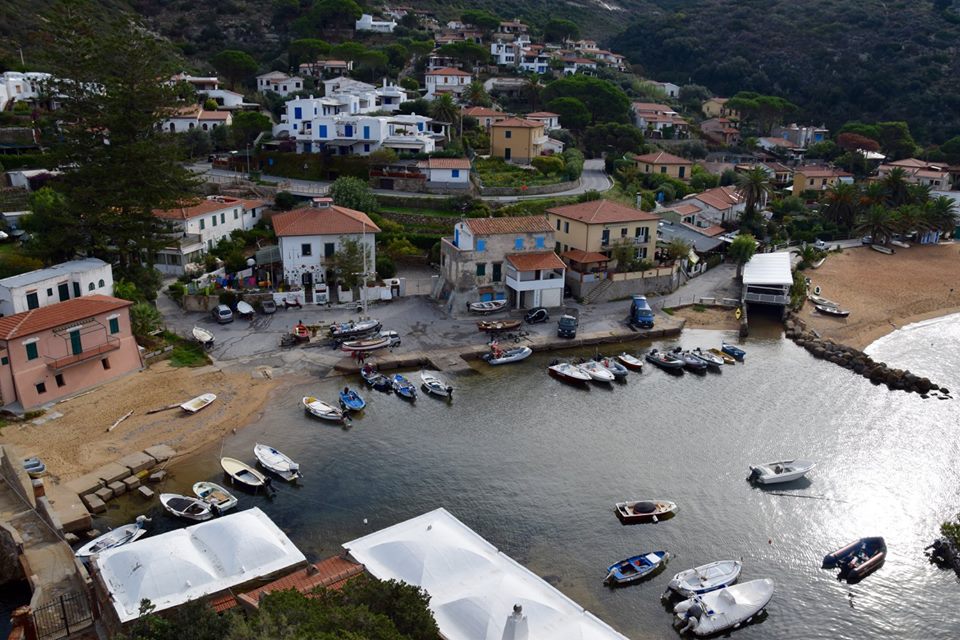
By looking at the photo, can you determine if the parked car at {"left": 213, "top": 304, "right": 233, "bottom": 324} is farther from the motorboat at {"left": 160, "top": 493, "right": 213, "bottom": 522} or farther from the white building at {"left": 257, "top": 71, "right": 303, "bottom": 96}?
the white building at {"left": 257, "top": 71, "right": 303, "bottom": 96}

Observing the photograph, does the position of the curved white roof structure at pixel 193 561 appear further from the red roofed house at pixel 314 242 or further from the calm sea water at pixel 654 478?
the red roofed house at pixel 314 242

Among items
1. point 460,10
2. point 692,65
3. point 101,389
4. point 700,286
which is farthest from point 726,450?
point 460,10

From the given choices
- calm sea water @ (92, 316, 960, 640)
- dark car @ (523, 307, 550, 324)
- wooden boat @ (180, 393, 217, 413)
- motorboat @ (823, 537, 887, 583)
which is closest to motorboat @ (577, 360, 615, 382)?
calm sea water @ (92, 316, 960, 640)

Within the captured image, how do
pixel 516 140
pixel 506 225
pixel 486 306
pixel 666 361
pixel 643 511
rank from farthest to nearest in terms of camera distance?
pixel 516 140
pixel 506 225
pixel 486 306
pixel 666 361
pixel 643 511

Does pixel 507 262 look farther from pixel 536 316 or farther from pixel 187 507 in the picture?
pixel 187 507

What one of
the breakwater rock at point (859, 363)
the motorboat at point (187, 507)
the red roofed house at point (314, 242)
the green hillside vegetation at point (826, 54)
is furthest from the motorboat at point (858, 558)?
the green hillside vegetation at point (826, 54)

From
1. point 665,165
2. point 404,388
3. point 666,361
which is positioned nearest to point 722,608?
point 404,388

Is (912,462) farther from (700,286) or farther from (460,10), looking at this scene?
(460,10)

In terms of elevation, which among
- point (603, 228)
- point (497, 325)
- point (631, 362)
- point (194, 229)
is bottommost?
point (631, 362)
